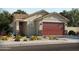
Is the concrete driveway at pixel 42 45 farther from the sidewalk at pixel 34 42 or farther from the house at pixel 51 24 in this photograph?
the house at pixel 51 24

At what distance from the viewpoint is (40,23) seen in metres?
6.54

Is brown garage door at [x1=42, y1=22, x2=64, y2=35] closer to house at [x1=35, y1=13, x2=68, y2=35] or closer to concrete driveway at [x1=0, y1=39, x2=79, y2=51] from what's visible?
house at [x1=35, y1=13, x2=68, y2=35]

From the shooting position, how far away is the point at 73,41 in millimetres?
6543

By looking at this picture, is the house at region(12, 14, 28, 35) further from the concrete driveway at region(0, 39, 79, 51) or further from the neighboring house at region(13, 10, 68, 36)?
the concrete driveway at region(0, 39, 79, 51)

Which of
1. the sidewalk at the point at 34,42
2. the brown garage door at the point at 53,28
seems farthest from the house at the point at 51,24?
the sidewalk at the point at 34,42

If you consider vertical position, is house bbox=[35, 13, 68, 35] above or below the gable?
below

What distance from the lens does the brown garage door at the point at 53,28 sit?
21.4ft

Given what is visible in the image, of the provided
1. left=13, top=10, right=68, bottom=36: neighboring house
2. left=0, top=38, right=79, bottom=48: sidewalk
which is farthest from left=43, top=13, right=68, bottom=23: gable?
left=0, top=38, right=79, bottom=48: sidewalk

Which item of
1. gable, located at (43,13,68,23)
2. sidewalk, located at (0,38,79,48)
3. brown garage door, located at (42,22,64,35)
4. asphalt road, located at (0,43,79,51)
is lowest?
asphalt road, located at (0,43,79,51)

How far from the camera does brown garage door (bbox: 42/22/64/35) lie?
654cm
